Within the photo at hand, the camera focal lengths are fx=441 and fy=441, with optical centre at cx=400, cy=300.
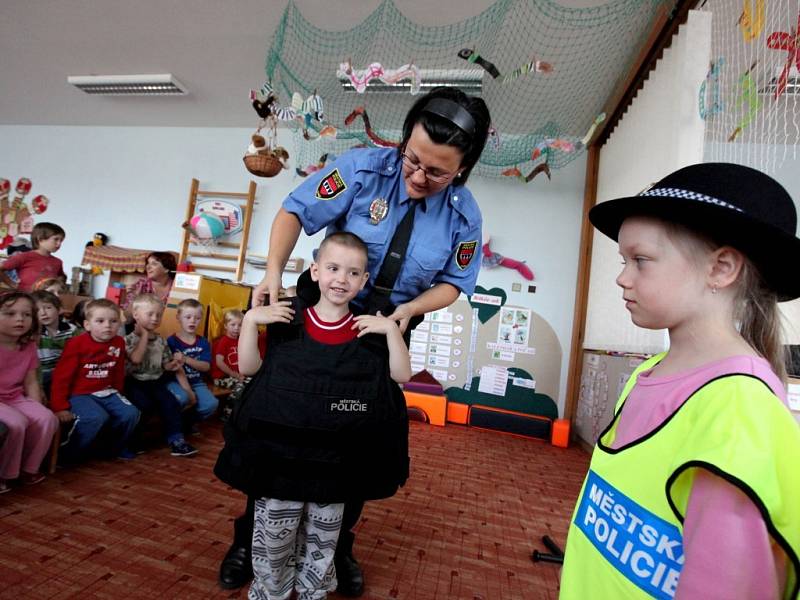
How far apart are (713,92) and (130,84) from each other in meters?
5.15

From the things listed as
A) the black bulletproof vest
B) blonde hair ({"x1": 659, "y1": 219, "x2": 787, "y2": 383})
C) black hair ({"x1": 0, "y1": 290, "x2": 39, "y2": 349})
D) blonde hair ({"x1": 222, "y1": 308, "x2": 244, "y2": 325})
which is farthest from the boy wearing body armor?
blonde hair ({"x1": 222, "y1": 308, "x2": 244, "y2": 325})

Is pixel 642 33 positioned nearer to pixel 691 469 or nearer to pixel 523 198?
pixel 523 198

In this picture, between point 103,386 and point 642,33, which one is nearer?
point 103,386

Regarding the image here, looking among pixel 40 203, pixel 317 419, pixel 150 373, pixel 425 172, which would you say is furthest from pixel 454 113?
pixel 40 203

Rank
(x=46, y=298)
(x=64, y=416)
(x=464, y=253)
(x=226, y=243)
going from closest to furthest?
(x=464, y=253) → (x=64, y=416) → (x=46, y=298) → (x=226, y=243)

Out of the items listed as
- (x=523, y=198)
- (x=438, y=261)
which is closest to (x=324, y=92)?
(x=523, y=198)

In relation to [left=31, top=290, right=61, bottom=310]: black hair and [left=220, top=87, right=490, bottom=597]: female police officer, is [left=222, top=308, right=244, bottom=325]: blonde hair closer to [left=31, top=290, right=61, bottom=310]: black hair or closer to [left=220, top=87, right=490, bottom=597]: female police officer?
[left=31, top=290, right=61, bottom=310]: black hair

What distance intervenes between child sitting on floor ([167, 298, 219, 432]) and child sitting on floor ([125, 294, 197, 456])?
126mm

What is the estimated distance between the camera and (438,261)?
119 centimetres

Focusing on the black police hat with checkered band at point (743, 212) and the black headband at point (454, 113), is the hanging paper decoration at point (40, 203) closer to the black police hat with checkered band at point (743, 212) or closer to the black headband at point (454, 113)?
the black headband at point (454, 113)

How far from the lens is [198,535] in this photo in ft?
5.07

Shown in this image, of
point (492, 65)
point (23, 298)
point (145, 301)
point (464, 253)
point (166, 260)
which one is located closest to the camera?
point (464, 253)

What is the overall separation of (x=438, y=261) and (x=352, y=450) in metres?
0.53

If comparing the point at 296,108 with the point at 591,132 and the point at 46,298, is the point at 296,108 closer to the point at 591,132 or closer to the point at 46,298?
the point at 46,298
